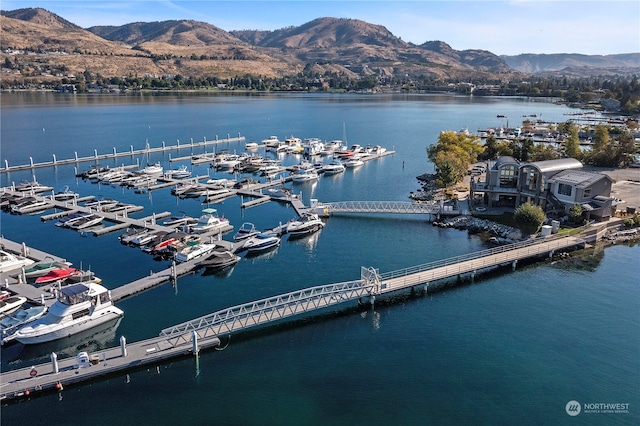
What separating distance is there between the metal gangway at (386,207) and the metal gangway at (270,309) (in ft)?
60.0

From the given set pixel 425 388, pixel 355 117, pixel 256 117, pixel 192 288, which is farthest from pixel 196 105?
pixel 425 388

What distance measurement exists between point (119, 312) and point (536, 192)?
129 feet

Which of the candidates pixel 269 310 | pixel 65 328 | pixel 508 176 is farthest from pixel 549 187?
pixel 65 328

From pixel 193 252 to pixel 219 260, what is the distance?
2592mm

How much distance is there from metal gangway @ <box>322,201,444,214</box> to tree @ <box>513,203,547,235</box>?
814 centimetres

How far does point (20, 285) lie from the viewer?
33.0 m

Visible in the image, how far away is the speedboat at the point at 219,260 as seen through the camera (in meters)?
37.3

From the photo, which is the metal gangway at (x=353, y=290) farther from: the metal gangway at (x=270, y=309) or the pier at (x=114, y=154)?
the pier at (x=114, y=154)

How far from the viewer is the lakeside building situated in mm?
45219

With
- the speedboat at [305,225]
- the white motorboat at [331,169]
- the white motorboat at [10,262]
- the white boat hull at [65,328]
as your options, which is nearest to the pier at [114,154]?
the white motorboat at [331,169]

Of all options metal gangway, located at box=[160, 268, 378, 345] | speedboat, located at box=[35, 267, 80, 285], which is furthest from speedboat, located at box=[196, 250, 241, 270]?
speedboat, located at box=[35, 267, 80, 285]

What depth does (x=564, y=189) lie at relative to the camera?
46156 millimetres

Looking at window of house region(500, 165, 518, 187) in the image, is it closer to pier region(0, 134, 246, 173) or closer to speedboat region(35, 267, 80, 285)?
speedboat region(35, 267, 80, 285)

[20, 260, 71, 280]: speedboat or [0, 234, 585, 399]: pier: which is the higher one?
[20, 260, 71, 280]: speedboat
